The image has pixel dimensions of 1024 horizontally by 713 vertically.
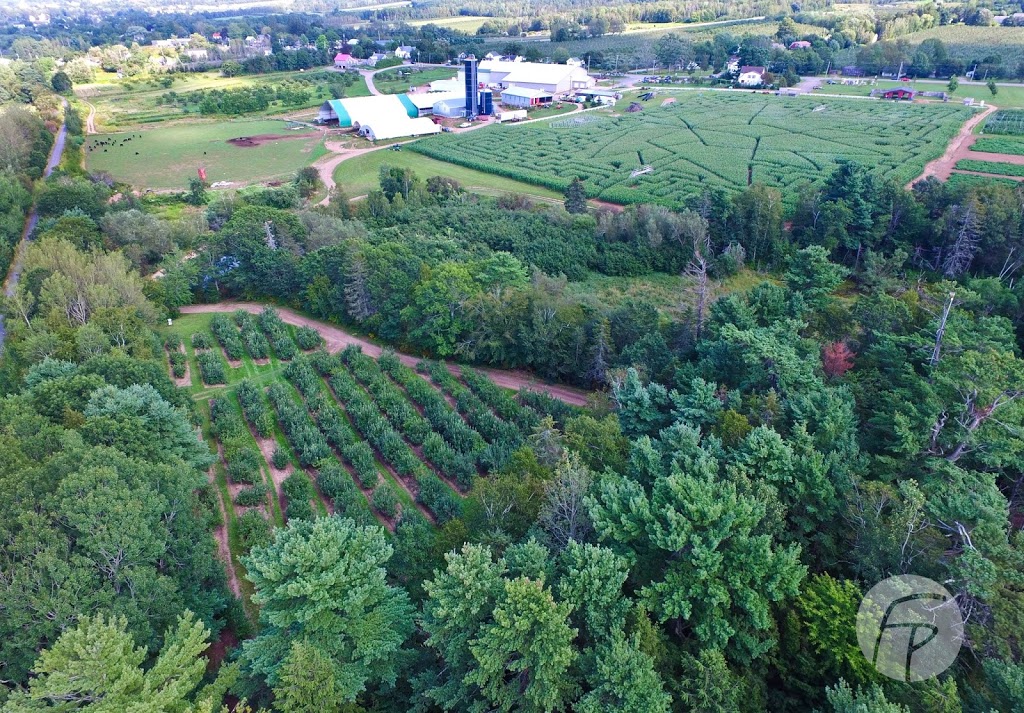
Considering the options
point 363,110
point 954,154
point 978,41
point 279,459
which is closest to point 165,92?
point 363,110

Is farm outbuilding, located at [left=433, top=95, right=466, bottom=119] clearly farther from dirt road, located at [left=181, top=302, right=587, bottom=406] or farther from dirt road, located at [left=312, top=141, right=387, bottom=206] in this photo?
dirt road, located at [left=181, top=302, right=587, bottom=406]

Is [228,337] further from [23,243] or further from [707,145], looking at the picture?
[707,145]

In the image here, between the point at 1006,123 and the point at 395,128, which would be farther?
the point at 395,128

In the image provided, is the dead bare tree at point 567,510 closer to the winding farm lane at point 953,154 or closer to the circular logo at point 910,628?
the circular logo at point 910,628

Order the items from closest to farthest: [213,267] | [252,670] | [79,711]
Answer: [79,711]
[252,670]
[213,267]

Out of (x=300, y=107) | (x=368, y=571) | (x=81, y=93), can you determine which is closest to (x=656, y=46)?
(x=300, y=107)

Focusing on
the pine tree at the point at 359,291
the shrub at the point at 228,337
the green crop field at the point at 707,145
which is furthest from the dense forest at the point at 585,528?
the green crop field at the point at 707,145

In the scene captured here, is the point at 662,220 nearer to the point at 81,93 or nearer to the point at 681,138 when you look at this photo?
the point at 681,138
